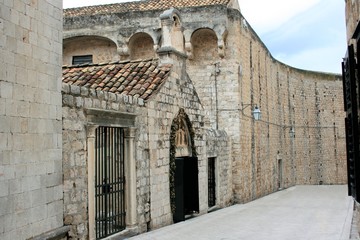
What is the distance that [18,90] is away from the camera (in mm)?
5766

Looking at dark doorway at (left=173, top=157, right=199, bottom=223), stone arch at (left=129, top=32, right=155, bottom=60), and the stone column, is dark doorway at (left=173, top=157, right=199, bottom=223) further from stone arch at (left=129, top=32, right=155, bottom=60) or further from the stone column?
stone arch at (left=129, top=32, right=155, bottom=60)

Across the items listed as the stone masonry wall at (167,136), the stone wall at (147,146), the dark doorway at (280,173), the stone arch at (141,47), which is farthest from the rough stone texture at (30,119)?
the dark doorway at (280,173)

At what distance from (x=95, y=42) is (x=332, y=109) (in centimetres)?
1724

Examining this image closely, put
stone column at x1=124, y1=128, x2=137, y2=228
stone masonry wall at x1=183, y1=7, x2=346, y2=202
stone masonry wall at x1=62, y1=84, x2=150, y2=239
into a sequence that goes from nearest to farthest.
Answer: stone masonry wall at x1=62, y1=84, x2=150, y2=239, stone column at x1=124, y1=128, x2=137, y2=228, stone masonry wall at x1=183, y1=7, x2=346, y2=202

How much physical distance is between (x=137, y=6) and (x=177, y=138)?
10199 mm

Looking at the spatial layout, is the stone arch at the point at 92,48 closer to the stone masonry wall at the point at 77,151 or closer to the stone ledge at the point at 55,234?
the stone masonry wall at the point at 77,151

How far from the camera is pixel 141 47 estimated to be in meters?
17.9

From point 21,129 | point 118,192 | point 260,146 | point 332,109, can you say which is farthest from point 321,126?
point 21,129

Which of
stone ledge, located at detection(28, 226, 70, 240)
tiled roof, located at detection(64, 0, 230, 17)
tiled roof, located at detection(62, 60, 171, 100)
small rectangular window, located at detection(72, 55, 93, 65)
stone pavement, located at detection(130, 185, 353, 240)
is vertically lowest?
stone pavement, located at detection(130, 185, 353, 240)

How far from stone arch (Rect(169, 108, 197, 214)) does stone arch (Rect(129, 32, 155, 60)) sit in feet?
20.2

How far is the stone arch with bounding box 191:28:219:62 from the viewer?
17141mm

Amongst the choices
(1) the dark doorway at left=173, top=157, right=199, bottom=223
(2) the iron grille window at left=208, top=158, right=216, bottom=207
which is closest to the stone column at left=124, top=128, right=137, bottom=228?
(1) the dark doorway at left=173, top=157, right=199, bottom=223

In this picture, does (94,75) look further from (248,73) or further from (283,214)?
(248,73)

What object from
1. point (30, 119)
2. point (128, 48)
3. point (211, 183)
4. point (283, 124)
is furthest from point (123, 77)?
point (283, 124)
